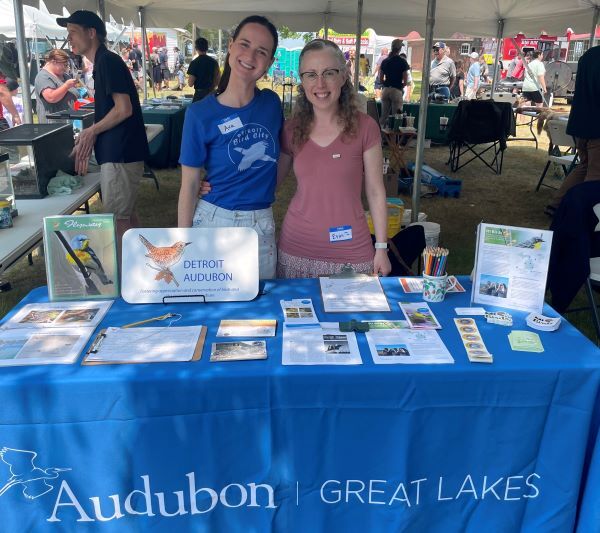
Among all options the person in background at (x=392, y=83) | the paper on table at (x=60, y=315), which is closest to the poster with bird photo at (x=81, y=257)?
the paper on table at (x=60, y=315)

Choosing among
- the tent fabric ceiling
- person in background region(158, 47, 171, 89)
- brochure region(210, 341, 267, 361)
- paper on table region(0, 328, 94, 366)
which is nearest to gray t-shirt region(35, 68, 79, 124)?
the tent fabric ceiling

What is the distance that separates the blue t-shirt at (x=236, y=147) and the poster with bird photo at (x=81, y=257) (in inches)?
17.3

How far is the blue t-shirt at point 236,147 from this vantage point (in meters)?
1.95

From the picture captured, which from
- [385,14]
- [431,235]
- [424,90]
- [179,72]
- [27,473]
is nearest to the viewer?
[27,473]

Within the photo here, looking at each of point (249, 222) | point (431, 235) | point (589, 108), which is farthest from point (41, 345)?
point (589, 108)

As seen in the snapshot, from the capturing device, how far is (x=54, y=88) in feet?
20.1

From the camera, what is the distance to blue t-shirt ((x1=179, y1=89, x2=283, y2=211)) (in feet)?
6.39

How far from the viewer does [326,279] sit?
1.93m

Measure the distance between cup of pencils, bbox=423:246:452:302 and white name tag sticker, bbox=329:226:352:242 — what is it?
1.15 feet

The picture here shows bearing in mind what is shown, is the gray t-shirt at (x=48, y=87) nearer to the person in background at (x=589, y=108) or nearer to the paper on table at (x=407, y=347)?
the person in background at (x=589, y=108)

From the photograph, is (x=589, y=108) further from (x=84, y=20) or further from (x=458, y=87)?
(x=458, y=87)

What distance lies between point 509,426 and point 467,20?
396 inches

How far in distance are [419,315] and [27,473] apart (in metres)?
1.13

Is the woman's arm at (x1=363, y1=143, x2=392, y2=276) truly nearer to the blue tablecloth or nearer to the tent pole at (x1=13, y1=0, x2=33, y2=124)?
the blue tablecloth
